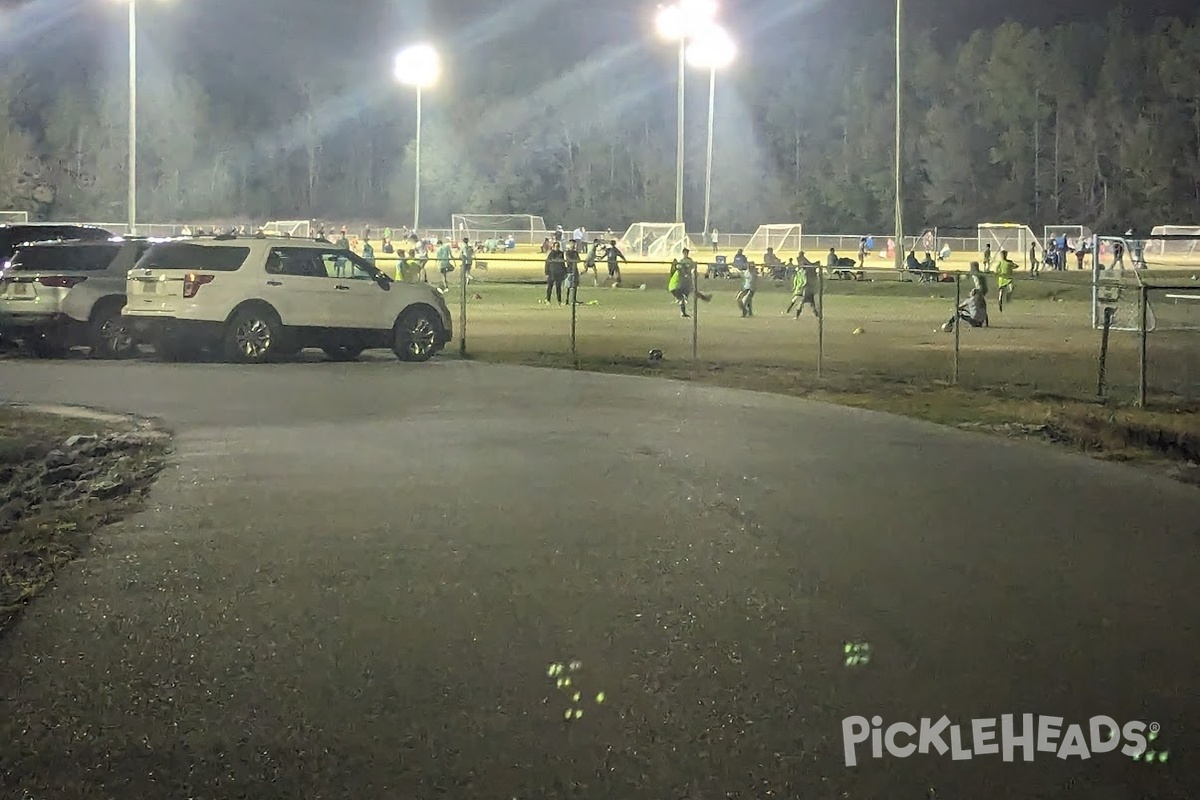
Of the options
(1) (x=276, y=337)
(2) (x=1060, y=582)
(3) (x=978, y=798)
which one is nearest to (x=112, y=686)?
(3) (x=978, y=798)

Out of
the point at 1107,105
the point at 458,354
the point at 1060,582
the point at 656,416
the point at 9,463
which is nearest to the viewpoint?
the point at 1060,582

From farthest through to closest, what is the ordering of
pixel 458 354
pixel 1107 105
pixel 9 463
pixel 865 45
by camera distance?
pixel 865 45 < pixel 1107 105 < pixel 458 354 < pixel 9 463

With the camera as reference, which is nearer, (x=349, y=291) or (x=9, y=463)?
(x=9, y=463)

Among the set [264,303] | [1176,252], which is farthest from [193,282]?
[1176,252]

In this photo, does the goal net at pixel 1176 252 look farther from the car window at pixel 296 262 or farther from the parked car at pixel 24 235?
the car window at pixel 296 262

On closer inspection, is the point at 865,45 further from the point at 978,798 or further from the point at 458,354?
the point at 978,798

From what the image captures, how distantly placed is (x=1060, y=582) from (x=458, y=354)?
16463mm

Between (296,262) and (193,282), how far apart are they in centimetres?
155

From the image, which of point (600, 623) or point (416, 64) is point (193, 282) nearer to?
point (600, 623)

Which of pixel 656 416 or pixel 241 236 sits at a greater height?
pixel 241 236

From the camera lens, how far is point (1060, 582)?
28.0 ft

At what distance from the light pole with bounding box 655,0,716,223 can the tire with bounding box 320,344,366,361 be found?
30.3m

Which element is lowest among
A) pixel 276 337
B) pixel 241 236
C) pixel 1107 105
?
pixel 276 337

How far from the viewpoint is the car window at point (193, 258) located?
21922 mm
